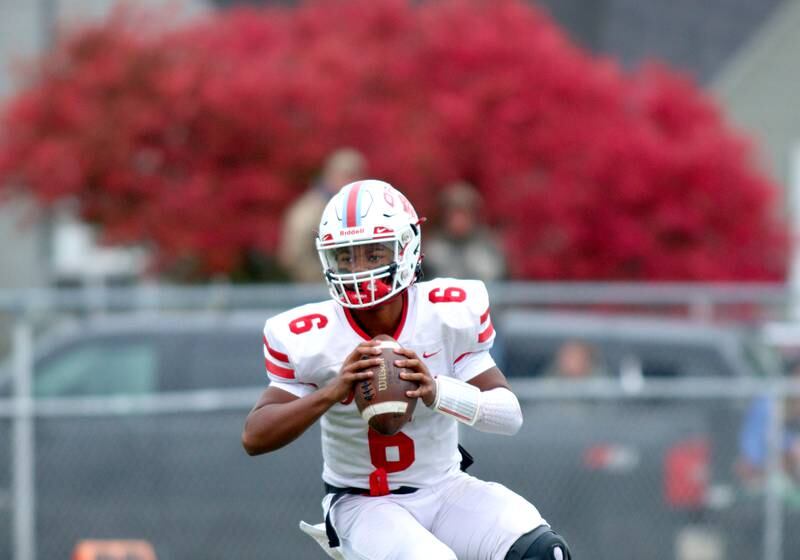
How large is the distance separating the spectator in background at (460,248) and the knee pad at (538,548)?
3709 mm

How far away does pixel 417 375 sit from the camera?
397cm

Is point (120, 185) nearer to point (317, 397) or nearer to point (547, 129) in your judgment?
point (547, 129)

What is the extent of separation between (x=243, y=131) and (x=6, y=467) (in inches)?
181

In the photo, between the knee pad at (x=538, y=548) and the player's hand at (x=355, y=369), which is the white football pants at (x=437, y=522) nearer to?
the knee pad at (x=538, y=548)

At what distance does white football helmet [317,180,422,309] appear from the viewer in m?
4.14

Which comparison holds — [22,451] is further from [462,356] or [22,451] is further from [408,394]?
[408,394]

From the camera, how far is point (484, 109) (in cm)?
1188

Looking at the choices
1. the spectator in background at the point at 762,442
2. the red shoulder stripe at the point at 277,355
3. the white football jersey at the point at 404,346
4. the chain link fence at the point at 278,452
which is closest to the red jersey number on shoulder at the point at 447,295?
the white football jersey at the point at 404,346

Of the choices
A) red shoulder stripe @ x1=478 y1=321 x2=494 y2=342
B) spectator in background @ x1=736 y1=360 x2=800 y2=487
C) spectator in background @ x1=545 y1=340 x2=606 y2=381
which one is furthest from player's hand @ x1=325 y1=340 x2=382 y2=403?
spectator in background @ x1=736 y1=360 x2=800 y2=487

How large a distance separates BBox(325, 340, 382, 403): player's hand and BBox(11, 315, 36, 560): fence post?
353 centimetres

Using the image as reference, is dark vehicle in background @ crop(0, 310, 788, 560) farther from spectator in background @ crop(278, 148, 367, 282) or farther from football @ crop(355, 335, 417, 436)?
football @ crop(355, 335, 417, 436)

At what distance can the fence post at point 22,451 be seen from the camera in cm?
705

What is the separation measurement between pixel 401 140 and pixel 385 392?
7344 mm

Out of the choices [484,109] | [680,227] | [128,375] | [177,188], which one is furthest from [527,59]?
[128,375]
